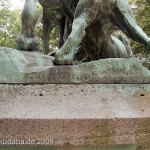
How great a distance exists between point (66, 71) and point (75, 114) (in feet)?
1.34

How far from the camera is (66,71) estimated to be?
249 cm

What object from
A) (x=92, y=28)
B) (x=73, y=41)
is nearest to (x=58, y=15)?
(x=92, y=28)

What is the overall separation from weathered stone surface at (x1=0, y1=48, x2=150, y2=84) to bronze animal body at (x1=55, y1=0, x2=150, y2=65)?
13 centimetres

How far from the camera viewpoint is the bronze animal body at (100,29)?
2629 millimetres

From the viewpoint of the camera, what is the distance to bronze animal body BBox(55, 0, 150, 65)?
8.63ft

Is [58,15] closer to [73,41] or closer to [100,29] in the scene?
[100,29]

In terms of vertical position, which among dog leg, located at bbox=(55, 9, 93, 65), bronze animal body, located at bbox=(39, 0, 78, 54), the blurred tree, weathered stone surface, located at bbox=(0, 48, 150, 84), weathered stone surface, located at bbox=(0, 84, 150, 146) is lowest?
weathered stone surface, located at bbox=(0, 84, 150, 146)

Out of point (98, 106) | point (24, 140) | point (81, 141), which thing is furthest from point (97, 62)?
point (24, 140)

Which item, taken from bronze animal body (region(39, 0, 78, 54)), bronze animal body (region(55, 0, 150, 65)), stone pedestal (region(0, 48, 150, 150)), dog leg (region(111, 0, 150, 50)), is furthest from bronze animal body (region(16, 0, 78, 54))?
dog leg (region(111, 0, 150, 50))

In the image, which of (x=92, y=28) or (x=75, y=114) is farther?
(x=92, y=28)

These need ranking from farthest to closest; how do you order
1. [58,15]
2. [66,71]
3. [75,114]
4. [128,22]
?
[58,15], [128,22], [66,71], [75,114]

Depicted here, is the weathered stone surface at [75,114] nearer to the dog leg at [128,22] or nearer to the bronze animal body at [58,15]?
the dog leg at [128,22]

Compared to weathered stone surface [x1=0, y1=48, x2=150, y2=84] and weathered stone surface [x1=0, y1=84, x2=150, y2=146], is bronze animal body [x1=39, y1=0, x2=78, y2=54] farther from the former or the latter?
weathered stone surface [x1=0, y1=84, x2=150, y2=146]

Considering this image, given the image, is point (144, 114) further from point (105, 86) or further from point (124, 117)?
point (105, 86)
